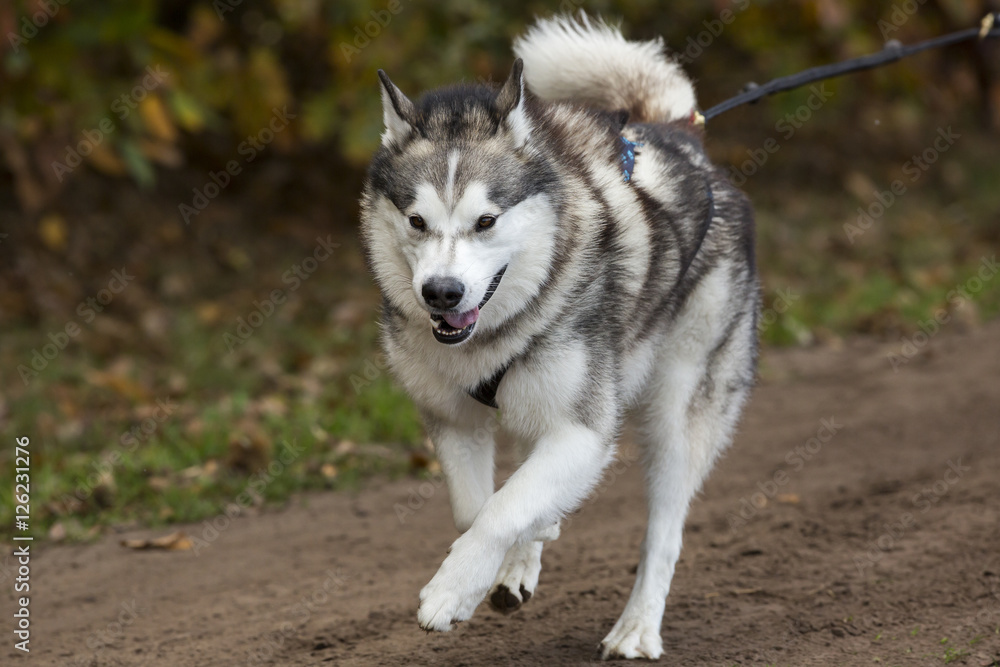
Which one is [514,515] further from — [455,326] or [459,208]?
[459,208]

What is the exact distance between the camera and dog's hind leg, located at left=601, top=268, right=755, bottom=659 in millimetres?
3635

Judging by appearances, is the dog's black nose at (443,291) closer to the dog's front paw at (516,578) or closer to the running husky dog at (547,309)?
the running husky dog at (547,309)

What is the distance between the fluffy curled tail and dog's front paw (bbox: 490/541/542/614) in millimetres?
1648

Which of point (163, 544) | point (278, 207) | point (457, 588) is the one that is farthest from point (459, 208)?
point (278, 207)

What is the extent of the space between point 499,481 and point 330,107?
10.2 ft

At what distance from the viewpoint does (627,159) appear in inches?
136

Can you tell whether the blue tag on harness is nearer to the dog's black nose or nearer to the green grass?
the dog's black nose

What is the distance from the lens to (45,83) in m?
6.02

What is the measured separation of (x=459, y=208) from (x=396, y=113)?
1.36 ft

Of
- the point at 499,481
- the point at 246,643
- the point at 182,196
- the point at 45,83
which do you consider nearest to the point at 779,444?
the point at 499,481

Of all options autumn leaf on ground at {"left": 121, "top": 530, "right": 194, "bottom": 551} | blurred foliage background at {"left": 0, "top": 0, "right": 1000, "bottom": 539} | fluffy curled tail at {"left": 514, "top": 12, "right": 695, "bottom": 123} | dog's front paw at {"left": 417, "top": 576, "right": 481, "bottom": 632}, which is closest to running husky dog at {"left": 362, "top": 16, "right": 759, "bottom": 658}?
dog's front paw at {"left": 417, "top": 576, "right": 481, "bottom": 632}

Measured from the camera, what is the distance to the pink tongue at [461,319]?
2.94 meters

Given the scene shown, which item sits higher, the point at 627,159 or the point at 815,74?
the point at 815,74

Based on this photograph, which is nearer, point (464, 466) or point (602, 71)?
point (464, 466)
